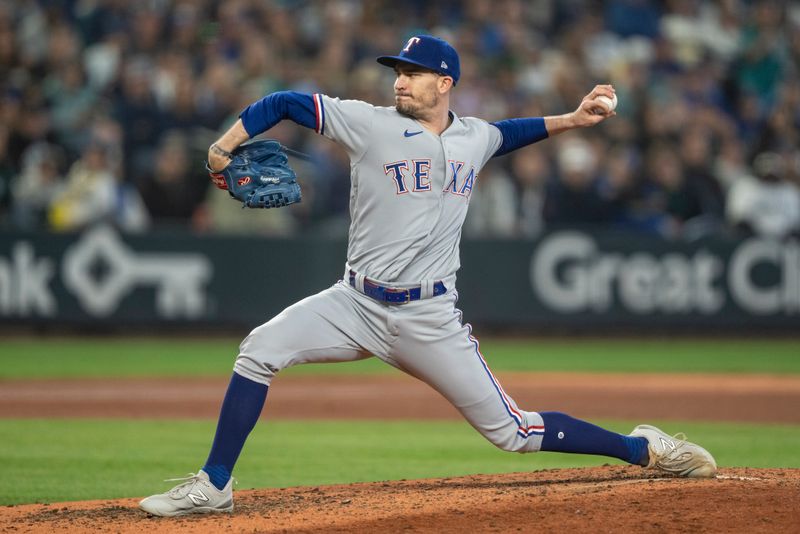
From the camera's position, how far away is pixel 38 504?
5527 millimetres

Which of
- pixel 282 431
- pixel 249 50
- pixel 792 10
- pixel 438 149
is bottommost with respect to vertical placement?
pixel 282 431

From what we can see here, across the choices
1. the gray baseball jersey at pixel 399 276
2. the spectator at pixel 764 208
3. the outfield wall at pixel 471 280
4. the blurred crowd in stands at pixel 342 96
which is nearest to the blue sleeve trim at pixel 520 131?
the gray baseball jersey at pixel 399 276

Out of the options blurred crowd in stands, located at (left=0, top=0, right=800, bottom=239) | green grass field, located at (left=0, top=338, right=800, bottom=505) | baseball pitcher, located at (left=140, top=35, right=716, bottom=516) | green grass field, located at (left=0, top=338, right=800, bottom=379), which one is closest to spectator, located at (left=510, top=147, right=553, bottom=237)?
blurred crowd in stands, located at (left=0, top=0, right=800, bottom=239)

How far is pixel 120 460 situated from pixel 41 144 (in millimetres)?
7115

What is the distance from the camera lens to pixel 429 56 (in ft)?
17.2

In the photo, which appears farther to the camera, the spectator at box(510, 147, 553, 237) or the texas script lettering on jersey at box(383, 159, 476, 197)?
the spectator at box(510, 147, 553, 237)

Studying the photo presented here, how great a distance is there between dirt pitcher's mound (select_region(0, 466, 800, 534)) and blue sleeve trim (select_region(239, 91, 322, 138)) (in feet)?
5.30

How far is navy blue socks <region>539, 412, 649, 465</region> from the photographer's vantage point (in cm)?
547

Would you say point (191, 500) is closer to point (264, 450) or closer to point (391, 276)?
point (391, 276)

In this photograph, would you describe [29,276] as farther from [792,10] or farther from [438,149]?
[792,10]

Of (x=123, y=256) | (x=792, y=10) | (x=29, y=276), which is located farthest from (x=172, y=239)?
(x=792, y=10)

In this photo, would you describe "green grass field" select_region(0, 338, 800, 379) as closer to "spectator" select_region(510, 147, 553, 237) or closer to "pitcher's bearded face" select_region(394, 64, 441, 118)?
"spectator" select_region(510, 147, 553, 237)

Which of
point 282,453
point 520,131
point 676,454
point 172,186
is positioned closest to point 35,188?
point 172,186

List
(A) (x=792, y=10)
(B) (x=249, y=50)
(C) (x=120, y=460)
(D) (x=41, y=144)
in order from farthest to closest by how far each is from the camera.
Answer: (A) (x=792, y=10)
(B) (x=249, y=50)
(D) (x=41, y=144)
(C) (x=120, y=460)
